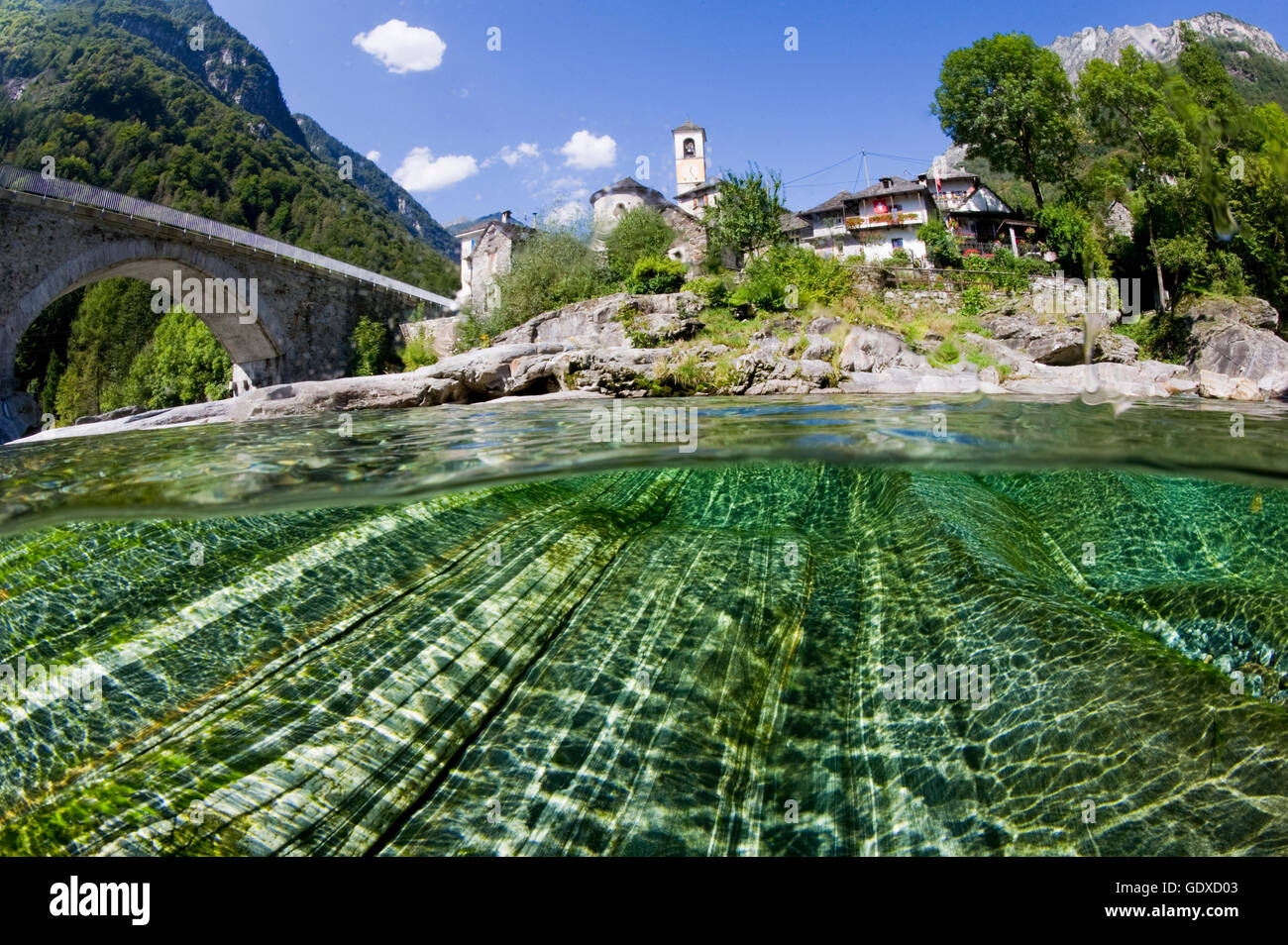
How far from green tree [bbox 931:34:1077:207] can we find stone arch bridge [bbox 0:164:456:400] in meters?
33.2

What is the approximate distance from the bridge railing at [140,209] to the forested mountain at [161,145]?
38343 mm

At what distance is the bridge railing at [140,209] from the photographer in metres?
22.1

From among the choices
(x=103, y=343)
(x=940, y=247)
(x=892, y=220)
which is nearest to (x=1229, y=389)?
(x=940, y=247)

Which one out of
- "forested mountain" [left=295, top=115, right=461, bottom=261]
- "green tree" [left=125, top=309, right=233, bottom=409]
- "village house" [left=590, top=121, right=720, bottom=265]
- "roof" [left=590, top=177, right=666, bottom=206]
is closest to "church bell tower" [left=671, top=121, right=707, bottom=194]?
"village house" [left=590, top=121, right=720, bottom=265]

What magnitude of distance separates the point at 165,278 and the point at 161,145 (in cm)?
4969

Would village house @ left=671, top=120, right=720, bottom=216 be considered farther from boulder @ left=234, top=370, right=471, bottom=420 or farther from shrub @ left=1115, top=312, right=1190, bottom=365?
boulder @ left=234, top=370, right=471, bottom=420

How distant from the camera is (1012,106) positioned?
39.5 m

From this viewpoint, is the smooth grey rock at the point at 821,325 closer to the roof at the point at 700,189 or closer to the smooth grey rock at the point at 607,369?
the smooth grey rock at the point at 607,369

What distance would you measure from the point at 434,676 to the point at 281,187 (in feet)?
267

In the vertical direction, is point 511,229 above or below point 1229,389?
above

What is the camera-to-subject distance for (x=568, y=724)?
2.59 meters

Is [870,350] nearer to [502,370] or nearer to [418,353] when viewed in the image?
[502,370]

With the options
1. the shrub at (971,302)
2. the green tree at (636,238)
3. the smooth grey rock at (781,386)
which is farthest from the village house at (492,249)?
the smooth grey rock at (781,386)

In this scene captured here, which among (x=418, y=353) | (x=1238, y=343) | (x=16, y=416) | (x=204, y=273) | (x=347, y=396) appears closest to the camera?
(x=347, y=396)
